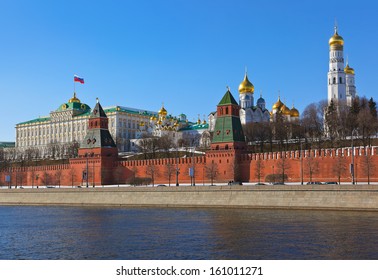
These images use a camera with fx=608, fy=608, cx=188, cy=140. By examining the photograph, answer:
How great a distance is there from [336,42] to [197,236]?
169ft

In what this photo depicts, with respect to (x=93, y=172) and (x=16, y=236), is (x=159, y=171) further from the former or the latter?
(x=16, y=236)

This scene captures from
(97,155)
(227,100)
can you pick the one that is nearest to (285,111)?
(227,100)

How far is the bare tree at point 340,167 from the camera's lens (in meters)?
38.9

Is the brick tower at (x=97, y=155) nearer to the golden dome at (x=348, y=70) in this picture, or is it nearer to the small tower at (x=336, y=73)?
the small tower at (x=336, y=73)

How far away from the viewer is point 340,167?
38.8 m

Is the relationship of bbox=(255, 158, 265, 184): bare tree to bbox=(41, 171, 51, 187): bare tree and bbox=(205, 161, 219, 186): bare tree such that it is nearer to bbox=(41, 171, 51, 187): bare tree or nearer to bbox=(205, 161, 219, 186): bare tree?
bbox=(205, 161, 219, 186): bare tree

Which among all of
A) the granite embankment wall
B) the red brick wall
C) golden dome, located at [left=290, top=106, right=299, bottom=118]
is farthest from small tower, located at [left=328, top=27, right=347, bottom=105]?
→ the granite embankment wall

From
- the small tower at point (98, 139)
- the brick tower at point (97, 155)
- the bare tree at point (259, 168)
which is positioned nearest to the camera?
the bare tree at point (259, 168)

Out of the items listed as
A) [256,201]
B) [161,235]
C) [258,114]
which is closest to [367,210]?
[256,201]

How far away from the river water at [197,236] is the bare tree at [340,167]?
9070 millimetres

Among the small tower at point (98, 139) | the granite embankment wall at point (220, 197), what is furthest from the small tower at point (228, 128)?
the small tower at point (98, 139)

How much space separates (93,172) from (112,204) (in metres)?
12.8

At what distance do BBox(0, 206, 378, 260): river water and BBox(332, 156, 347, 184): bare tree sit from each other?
9.07 m

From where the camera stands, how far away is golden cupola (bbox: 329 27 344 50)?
6881 centimetres
